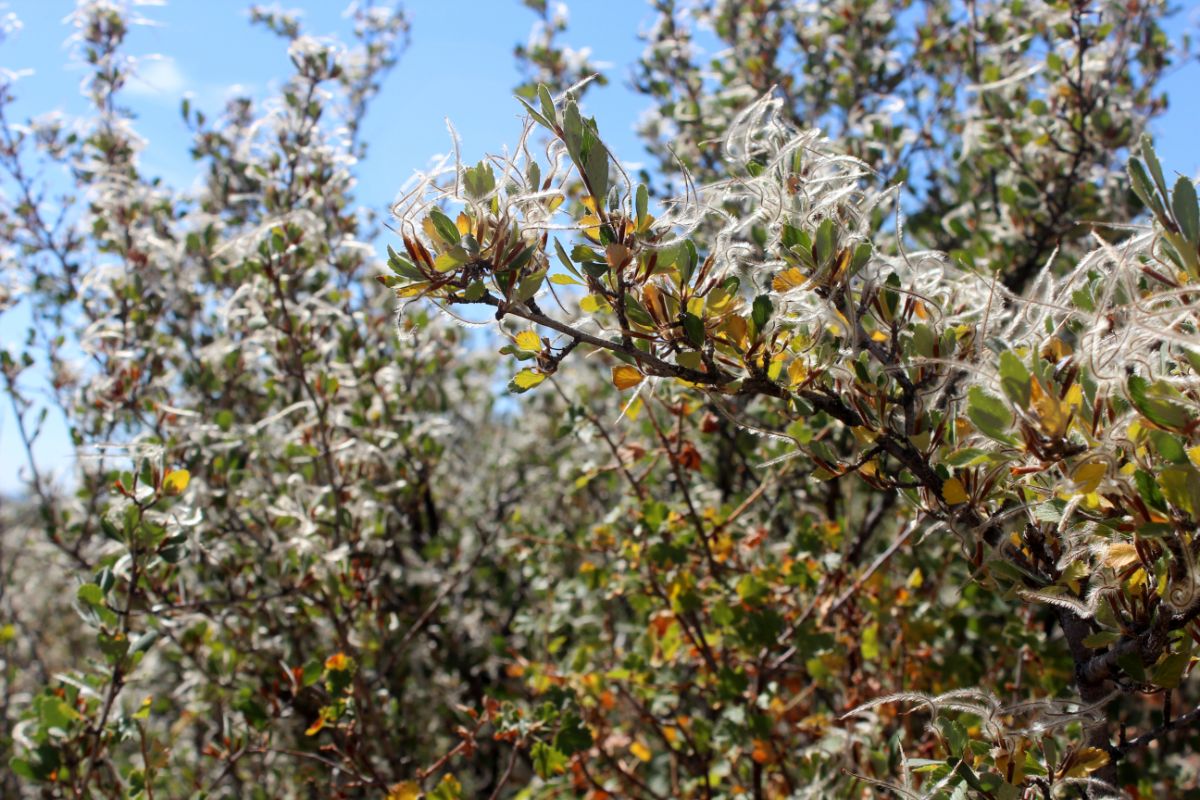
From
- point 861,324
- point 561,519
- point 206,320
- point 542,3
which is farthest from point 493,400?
point 861,324

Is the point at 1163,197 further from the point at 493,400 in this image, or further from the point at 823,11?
the point at 493,400

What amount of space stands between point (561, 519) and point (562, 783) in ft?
5.69

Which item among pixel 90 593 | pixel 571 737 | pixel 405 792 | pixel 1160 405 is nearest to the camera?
pixel 1160 405

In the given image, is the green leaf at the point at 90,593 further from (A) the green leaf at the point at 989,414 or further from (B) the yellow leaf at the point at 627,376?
(A) the green leaf at the point at 989,414

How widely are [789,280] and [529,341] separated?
329 mm

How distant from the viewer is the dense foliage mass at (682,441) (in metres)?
0.99

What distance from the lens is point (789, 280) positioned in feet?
3.60

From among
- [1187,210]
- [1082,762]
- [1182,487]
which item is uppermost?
[1187,210]

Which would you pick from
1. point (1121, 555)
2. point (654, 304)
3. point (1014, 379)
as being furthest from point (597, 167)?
point (1121, 555)

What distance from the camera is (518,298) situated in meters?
1.00

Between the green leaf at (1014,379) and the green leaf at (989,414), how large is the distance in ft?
0.07

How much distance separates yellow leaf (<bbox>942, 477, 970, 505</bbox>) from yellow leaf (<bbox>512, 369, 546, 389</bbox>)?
0.48 m

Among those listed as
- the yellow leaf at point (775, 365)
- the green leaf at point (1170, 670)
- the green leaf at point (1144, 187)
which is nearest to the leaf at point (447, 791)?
the yellow leaf at point (775, 365)

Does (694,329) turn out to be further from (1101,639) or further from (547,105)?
(1101,639)
